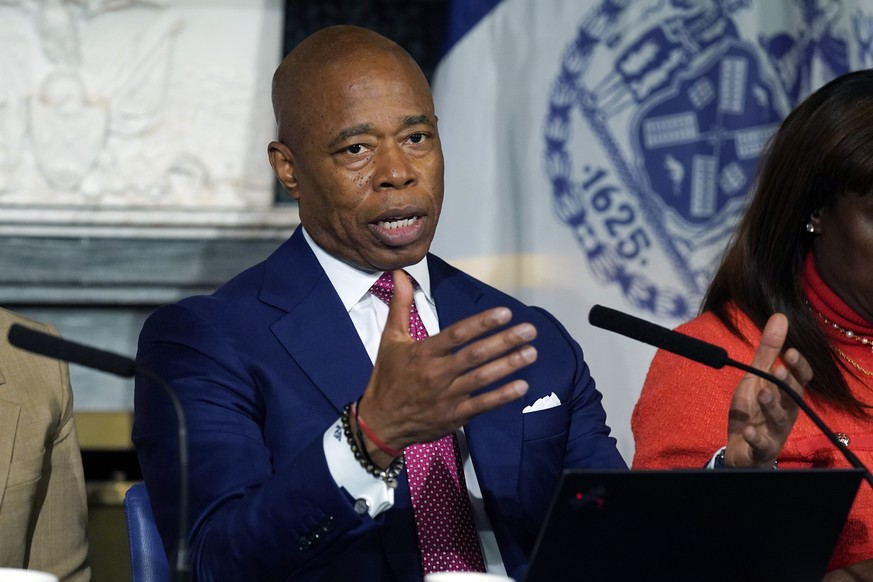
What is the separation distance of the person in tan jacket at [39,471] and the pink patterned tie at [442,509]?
494 millimetres

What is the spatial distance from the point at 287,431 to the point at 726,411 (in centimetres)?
70

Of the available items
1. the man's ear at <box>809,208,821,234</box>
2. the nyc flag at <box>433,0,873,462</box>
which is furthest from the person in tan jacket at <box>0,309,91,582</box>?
the man's ear at <box>809,208,821,234</box>

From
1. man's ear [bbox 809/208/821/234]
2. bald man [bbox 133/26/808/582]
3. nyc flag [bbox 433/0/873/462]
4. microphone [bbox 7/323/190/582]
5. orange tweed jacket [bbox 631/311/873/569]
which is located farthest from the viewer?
nyc flag [bbox 433/0/873/462]

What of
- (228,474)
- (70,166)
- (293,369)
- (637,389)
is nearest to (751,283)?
(637,389)

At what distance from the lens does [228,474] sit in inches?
59.6

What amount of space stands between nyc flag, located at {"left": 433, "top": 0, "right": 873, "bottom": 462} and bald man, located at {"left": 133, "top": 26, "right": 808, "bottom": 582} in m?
0.79

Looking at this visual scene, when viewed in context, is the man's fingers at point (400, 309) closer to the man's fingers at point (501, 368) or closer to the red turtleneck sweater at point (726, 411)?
the man's fingers at point (501, 368)

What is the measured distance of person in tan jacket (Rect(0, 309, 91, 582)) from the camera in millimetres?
1703

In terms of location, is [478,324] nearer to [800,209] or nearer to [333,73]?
[333,73]

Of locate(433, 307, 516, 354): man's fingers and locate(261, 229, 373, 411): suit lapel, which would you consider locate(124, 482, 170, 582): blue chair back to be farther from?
locate(433, 307, 516, 354): man's fingers

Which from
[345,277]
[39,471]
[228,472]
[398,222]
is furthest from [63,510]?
[398,222]

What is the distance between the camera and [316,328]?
5.53 ft

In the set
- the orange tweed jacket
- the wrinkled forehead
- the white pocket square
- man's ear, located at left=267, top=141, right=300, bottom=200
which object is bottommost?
the orange tweed jacket

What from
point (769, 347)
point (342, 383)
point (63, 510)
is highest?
point (769, 347)
